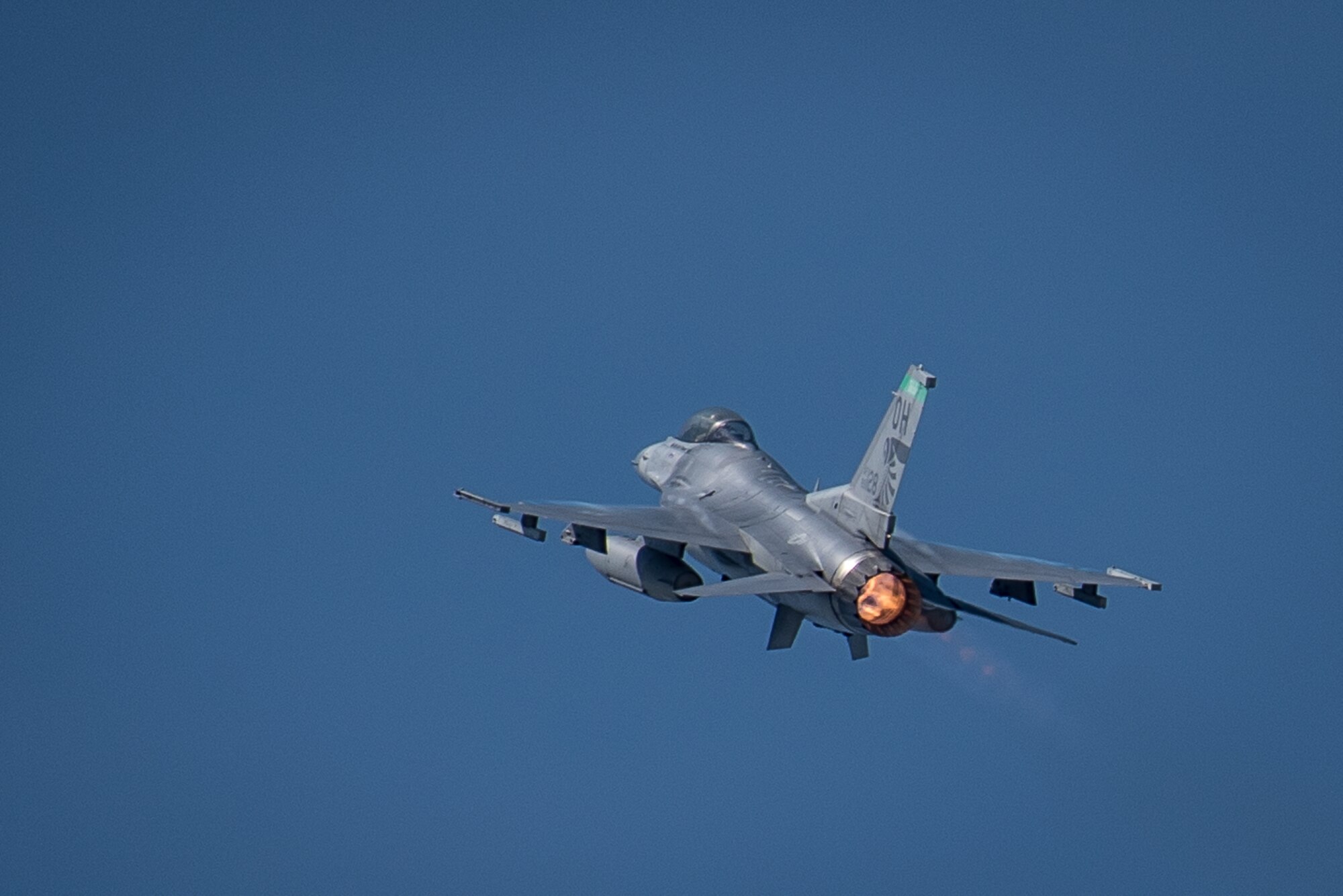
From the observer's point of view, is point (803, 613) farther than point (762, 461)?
No

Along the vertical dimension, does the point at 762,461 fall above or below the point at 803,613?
above

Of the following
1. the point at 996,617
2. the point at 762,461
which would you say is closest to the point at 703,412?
the point at 762,461

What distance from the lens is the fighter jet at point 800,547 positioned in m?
32.7

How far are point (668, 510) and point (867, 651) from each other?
393cm

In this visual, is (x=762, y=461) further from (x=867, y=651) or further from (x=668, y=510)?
(x=867, y=651)

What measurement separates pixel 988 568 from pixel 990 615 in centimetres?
235

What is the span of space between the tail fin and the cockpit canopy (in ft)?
16.6

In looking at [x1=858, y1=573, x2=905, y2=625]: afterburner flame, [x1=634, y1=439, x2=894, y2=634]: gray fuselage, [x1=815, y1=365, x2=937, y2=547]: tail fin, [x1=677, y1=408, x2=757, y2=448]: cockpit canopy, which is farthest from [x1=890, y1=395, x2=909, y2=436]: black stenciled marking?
[x1=677, y1=408, x2=757, y2=448]: cockpit canopy

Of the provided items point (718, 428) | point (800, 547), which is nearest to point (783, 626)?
point (800, 547)

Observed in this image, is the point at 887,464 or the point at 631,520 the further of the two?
the point at 631,520

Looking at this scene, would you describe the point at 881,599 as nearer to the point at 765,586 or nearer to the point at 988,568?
the point at 765,586

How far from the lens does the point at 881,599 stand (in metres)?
32.5

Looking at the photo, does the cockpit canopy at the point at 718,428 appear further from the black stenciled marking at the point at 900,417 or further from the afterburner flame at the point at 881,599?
the afterburner flame at the point at 881,599

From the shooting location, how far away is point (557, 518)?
34875 mm
